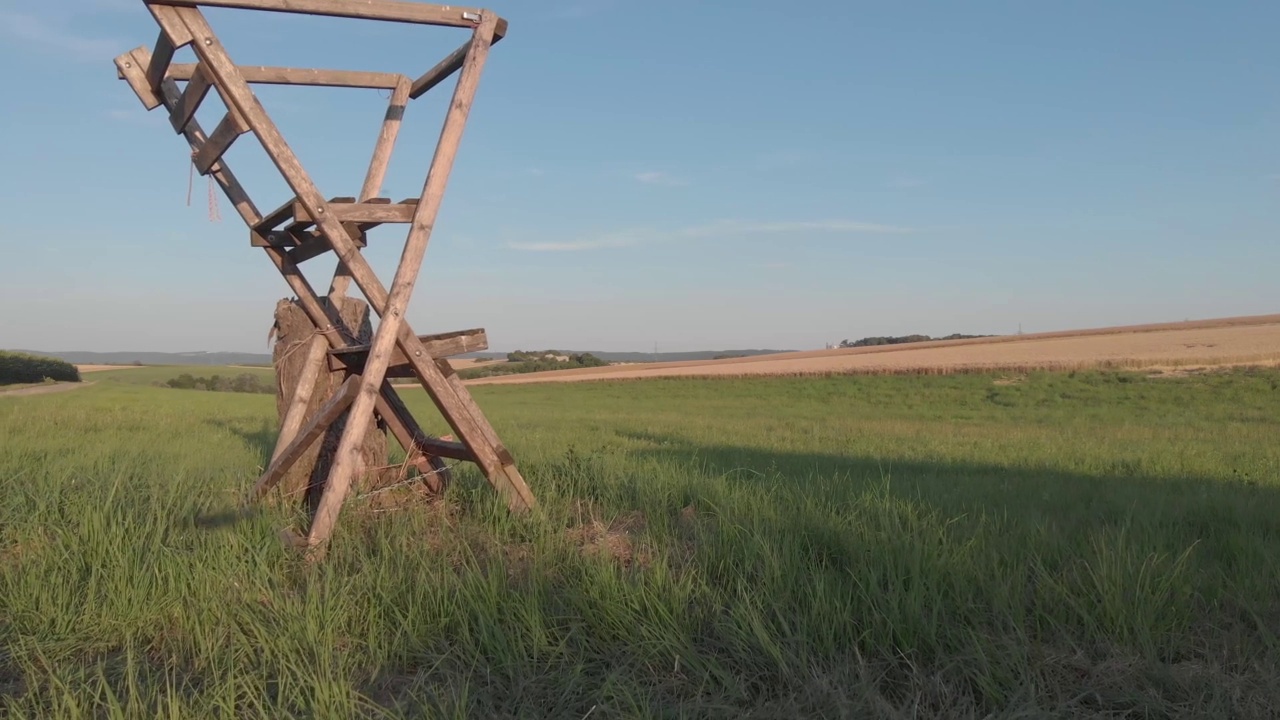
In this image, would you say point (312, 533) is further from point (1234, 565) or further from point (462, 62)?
point (1234, 565)

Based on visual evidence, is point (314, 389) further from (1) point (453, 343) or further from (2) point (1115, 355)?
(2) point (1115, 355)

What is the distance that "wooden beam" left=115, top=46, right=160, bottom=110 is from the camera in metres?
5.75

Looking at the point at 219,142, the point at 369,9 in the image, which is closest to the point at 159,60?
the point at 219,142

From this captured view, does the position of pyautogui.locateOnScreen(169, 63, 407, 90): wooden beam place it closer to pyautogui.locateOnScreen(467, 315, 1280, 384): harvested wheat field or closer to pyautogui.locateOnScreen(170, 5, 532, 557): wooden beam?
pyautogui.locateOnScreen(170, 5, 532, 557): wooden beam

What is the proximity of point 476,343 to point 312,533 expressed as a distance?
151 centimetres

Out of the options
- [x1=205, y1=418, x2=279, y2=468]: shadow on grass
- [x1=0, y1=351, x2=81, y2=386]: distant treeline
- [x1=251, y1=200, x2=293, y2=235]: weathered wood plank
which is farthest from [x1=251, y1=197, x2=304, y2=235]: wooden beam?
[x1=0, y1=351, x2=81, y2=386]: distant treeline

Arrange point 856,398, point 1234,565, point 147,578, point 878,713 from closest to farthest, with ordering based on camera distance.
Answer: point 878,713
point 147,578
point 1234,565
point 856,398

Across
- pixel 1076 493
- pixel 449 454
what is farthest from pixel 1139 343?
pixel 449 454

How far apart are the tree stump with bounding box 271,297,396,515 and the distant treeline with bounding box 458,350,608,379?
2760 inches

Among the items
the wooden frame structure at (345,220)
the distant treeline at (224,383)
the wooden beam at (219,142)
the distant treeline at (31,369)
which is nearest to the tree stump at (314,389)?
the wooden frame structure at (345,220)

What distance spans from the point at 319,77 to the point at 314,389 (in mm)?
2099

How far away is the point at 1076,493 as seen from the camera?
25.7ft

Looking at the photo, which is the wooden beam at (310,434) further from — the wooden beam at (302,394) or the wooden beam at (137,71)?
the wooden beam at (137,71)

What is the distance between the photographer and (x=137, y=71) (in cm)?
579
